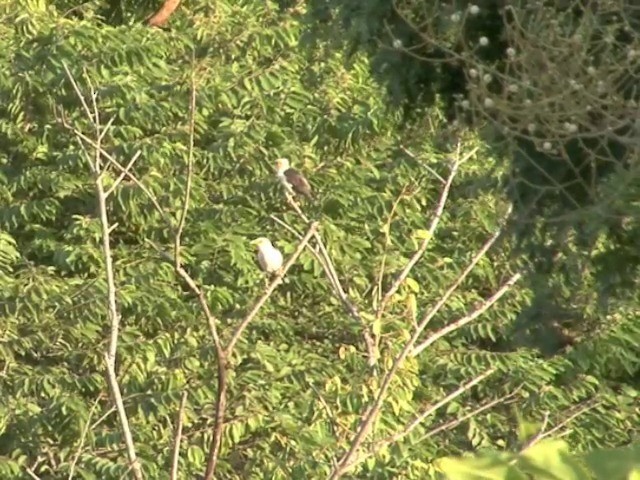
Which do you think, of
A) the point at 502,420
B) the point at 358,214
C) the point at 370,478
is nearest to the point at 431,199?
the point at 358,214

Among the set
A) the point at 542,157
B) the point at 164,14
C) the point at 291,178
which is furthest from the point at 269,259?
the point at 542,157

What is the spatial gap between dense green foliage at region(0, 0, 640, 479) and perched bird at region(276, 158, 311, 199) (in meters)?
0.21

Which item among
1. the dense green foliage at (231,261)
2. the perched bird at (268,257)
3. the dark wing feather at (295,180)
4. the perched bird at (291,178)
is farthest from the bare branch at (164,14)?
the perched bird at (268,257)

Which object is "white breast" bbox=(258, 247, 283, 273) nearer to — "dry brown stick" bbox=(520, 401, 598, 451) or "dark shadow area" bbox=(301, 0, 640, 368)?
"dry brown stick" bbox=(520, 401, 598, 451)

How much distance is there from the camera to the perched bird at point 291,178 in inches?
293

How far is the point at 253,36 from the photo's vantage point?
26.5ft

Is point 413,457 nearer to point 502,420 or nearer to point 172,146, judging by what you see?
point 502,420

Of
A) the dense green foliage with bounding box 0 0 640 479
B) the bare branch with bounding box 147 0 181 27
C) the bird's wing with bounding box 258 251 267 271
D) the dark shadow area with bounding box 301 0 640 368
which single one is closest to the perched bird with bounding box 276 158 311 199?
the dense green foliage with bounding box 0 0 640 479

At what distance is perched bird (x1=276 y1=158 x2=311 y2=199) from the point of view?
7449 mm

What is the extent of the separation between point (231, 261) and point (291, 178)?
0.55 meters

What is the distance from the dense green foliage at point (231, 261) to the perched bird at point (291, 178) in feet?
0.70

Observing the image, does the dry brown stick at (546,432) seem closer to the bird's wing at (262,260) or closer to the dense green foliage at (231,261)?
the dense green foliage at (231,261)

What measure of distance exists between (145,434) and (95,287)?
0.77 metres

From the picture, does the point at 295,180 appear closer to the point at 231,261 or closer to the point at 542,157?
the point at 231,261
